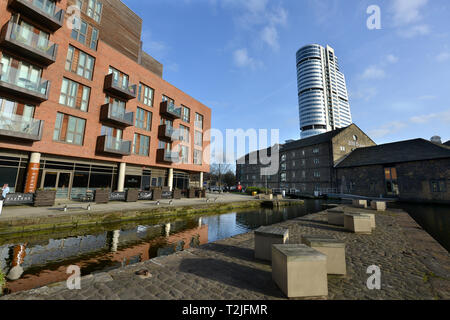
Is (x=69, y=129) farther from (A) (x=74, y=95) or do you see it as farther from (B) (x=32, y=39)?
(B) (x=32, y=39)

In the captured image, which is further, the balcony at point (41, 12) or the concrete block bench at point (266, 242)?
the balcony at point (41, 12)

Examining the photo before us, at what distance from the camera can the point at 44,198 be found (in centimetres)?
1162

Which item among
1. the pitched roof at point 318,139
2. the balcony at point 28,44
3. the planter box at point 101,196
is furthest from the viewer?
the pitched roof at point 318,139

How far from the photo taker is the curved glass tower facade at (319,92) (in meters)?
115

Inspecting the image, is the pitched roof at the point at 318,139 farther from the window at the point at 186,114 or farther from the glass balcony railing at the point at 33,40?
the glass balcony railing at the point at 33,40

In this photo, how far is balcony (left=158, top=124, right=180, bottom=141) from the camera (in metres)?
23.1

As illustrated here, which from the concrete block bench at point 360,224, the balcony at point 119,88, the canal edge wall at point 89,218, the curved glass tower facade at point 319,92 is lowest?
the canal edge wall at point 89,218

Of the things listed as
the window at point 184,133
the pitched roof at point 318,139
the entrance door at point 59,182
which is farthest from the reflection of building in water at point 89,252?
the pitched roof at point 318,139

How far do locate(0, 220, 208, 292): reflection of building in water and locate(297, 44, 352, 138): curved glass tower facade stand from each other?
119 metres

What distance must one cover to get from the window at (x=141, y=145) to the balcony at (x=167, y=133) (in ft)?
5.89

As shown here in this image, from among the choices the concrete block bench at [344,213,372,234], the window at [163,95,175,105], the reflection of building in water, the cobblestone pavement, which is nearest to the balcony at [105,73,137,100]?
the window at [163,95,175,105]

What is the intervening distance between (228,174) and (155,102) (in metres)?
64.3

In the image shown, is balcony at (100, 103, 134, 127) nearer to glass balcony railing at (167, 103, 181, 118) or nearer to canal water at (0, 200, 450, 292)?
glass balcony railing at (167, 103, 181, 118)

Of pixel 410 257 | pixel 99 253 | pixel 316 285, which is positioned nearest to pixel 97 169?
pixel 99 253
